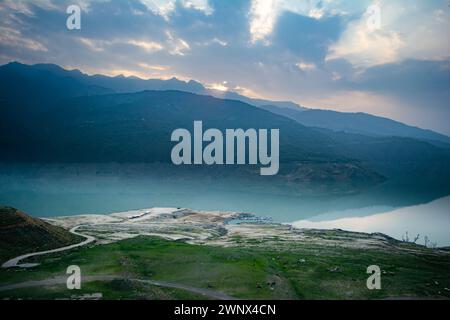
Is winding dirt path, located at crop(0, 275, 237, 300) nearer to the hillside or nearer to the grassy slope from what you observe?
the grassy slope

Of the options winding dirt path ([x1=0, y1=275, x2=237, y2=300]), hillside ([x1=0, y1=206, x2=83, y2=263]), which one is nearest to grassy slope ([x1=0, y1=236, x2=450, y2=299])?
winding dirt path ([x1=0, y1=275, x2=237, y2=300])

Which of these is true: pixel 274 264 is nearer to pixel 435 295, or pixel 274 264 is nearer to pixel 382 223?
pixel 435 295

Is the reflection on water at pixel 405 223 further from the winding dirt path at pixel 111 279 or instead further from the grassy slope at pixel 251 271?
the winding dirt path at pixel 111 279

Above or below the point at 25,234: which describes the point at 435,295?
below

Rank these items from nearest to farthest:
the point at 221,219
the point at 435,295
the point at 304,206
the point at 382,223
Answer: the point at 435,295 → the point at 221,219 → the point at 382,223 → the point at 304,206

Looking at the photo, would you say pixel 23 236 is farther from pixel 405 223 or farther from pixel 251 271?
pixel 405 223
